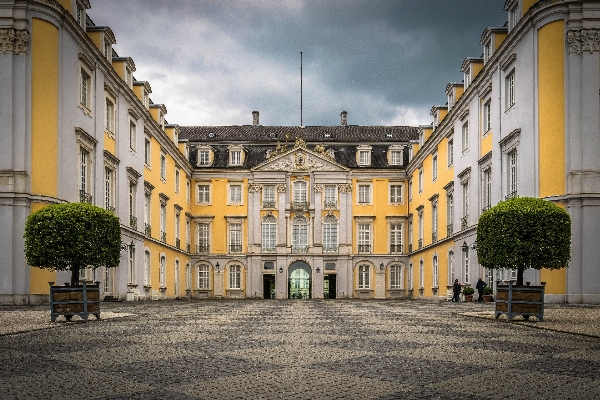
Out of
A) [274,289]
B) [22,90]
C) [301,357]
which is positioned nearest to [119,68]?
[22,90]

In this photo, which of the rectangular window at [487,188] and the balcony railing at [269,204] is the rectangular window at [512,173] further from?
the balcony railing at [269,204]

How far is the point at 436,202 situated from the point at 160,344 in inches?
1291

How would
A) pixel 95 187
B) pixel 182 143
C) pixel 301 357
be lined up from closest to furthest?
pixel 301 357 < pixel 95 187 < pixel 182 143

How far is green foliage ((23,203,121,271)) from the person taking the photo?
15.8 meters

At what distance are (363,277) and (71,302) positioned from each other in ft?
123

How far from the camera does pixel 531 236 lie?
1560 cm

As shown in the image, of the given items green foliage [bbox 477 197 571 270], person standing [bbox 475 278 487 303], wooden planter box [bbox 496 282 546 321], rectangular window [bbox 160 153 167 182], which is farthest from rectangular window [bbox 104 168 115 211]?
wooden planter box [bbox 496 282 546 321]

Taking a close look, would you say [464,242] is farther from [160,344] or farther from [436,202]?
[160,344]

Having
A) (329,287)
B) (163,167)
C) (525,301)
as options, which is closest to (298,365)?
(525,301)

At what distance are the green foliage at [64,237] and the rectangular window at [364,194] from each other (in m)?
35.6

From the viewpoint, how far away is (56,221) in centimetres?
1580

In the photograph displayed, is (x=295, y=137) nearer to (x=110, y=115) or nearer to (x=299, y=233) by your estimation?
(x=299, y=233)

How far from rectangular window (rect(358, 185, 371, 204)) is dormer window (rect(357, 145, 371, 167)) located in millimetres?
1819

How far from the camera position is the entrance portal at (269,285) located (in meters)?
50.1
